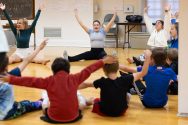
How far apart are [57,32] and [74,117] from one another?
7928mm

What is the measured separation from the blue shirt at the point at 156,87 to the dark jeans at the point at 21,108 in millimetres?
1134

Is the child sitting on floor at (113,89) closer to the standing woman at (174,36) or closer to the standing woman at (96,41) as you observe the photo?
the standing woman at (174,36)

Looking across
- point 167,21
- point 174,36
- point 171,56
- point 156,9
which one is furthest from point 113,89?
point 156,9

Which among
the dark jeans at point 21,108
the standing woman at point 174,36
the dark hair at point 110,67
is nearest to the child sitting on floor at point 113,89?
the dark hair at point 110,67

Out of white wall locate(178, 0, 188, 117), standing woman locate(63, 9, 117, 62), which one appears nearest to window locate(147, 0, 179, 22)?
standing woman locate(63, 9, 117, 62)

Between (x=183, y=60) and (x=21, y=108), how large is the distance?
5.37ft

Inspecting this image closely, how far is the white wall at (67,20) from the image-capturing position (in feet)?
35.0

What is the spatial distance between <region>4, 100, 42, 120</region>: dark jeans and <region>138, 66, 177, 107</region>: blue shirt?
1134mm

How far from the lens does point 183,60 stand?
3.41 metres

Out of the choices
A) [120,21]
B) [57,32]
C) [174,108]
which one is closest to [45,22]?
[57,32]

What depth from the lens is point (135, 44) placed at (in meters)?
10.3

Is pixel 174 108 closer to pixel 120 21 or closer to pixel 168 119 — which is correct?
pixel 168 119

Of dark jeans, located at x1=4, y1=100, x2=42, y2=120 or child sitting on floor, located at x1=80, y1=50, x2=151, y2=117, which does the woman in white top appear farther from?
dark jeans, located at x1=4, y1=100, x2=42, y2=120

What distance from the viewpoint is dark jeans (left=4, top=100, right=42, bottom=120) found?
342 cm
